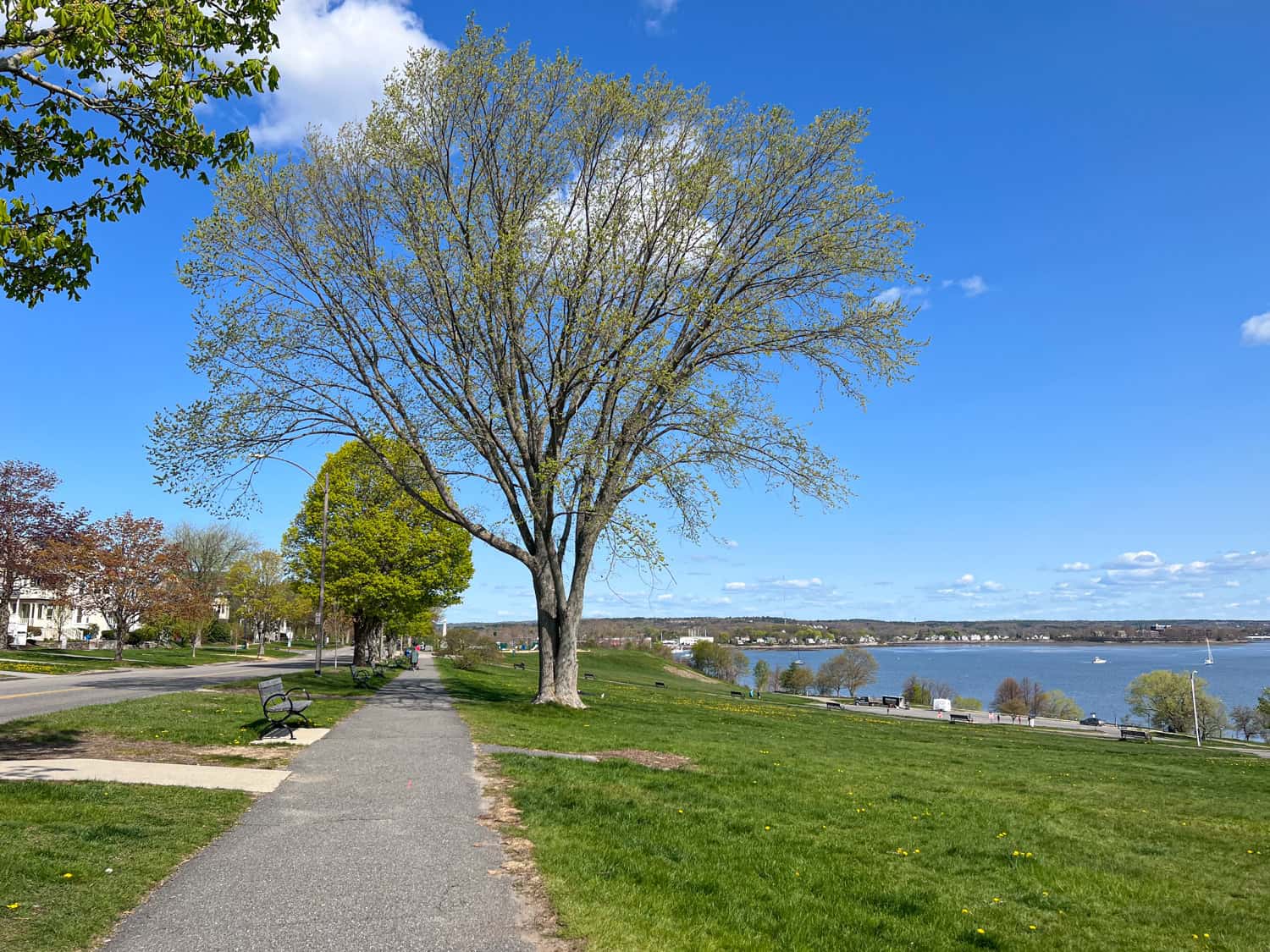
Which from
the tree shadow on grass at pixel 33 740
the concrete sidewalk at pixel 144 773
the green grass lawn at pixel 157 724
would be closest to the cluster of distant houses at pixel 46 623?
the green grass lawn at pixel 157 724

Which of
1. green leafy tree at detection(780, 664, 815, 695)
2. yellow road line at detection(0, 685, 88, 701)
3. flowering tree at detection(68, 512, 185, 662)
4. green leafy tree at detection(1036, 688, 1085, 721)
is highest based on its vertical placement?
flowering tree at detection(68, 512, 185, 662)

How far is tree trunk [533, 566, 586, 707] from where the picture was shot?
2105 cm

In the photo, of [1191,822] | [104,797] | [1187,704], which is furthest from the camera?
[1187,704]

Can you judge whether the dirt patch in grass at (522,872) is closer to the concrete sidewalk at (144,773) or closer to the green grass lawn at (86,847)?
the green grass lawn at (86,847)

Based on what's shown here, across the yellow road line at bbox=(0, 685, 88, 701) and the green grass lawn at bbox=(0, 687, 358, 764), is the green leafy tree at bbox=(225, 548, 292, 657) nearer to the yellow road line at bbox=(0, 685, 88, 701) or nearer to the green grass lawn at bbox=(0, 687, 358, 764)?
the yellow road line at bbox=(0, 685, 88, 701)

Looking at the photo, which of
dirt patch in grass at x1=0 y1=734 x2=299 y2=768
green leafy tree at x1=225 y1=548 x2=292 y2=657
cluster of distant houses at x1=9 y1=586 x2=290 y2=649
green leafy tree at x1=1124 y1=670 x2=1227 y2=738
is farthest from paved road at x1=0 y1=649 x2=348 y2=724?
green leafy tree at x1=1124 y1=670 x2=1227 y2=738

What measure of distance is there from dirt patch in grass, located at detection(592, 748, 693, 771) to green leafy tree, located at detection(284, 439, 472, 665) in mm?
24215

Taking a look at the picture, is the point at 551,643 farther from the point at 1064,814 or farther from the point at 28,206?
the point at 28,206

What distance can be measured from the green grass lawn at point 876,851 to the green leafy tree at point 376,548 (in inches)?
906

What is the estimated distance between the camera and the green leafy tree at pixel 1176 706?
2810 inches

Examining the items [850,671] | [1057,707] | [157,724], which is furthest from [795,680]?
[157,724]

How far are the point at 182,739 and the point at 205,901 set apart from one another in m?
8.50

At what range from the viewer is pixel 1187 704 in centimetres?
7394

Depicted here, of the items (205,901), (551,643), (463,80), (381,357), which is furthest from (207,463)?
(205,901)
